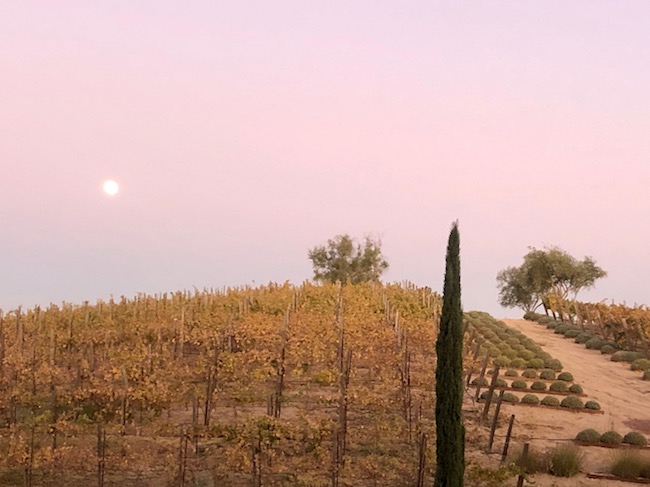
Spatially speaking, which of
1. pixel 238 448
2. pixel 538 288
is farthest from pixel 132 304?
pixel 538 288

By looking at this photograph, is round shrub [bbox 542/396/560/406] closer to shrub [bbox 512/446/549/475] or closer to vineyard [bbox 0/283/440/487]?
vineyard [bbox 0/283/440/487]

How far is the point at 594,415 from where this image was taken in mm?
26031

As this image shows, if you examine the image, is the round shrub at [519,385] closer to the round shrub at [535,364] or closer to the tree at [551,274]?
the round shrub at [535,364]

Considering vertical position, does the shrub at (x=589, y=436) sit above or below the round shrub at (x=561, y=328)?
below

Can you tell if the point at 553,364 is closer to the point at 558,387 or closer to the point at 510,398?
the point at 558,387

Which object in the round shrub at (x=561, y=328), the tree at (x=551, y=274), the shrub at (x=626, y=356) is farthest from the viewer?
the tree at (x=551, y=274)

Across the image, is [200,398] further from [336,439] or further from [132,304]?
[132,304]

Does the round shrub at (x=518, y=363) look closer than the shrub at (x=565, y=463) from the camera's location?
No

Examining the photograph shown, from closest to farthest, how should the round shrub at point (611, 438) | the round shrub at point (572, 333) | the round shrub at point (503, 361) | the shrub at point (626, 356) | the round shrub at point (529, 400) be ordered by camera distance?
the round shrub at point (611, 438)
the round shrub at point (529, 400)
the round shrub at point (503, 361)
the shrub at point (626, 356)
the round shrub at point (572, 333)

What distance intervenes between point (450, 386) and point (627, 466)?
7.05m

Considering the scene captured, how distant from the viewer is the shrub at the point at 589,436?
71.9 feet

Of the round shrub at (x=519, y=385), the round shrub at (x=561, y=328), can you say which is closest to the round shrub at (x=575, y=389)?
the round shrub at (x=519, y=385)

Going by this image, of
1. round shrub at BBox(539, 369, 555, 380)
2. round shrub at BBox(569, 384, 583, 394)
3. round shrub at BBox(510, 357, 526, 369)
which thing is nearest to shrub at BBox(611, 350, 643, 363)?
round shrub at BBox(510, 357, 526, 369)

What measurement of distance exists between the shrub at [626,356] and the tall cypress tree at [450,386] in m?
25.9
